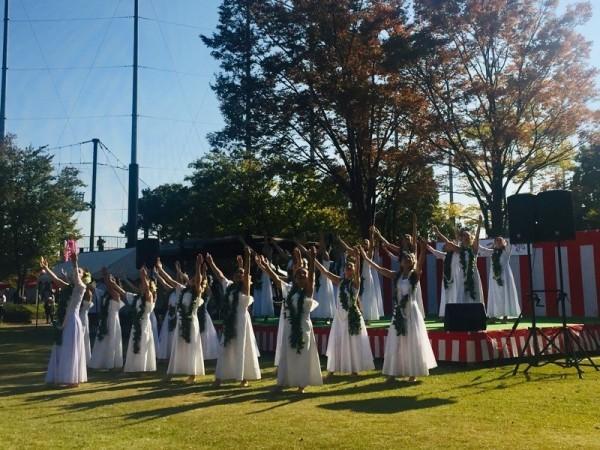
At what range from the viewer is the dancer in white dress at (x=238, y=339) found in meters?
10.1

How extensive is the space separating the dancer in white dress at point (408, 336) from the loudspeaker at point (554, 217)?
2.60 meters

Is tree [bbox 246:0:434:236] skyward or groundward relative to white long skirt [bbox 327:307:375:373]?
skyward

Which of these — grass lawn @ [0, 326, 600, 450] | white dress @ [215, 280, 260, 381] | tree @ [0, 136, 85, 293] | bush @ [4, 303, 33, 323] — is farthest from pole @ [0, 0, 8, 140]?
white dress @ [215, 280, 260, 381]

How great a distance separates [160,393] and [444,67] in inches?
637

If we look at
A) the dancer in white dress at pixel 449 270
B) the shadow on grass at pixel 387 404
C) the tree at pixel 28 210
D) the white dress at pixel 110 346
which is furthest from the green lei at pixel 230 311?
the tree at pixel 28 210

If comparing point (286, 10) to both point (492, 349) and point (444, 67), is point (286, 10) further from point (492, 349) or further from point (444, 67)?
point (492, 349)

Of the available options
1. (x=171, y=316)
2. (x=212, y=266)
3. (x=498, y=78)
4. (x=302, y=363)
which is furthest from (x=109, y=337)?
(x=498, y=78)

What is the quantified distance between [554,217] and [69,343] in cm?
845

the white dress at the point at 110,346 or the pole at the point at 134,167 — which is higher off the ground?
the pole at the point at 134,167

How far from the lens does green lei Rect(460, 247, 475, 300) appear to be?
14.0 meters

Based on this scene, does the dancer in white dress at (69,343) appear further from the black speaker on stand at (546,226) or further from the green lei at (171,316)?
the black speaker on stand at (546,226)

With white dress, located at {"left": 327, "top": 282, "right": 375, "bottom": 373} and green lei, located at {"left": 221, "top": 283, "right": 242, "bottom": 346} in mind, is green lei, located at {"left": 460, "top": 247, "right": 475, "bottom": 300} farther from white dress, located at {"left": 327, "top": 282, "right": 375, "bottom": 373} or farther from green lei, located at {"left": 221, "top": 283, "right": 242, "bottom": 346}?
green lei, located at {"left": 221, "top": 283, "right": 242, "bottom": 346}

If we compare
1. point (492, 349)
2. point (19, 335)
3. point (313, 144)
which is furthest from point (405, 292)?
point (19, 335)

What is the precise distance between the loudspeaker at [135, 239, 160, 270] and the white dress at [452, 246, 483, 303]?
844 centimetres
